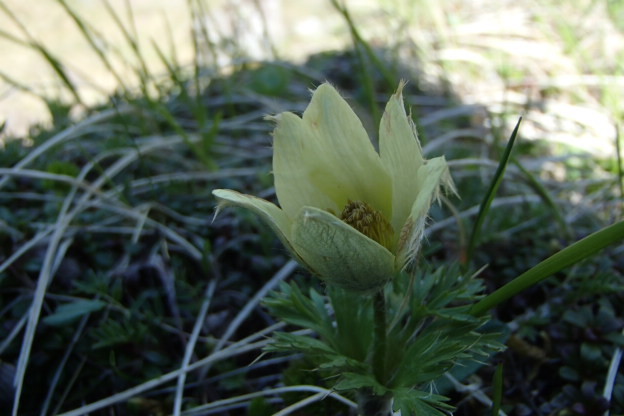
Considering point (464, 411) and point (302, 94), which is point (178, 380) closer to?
point (464, 411)

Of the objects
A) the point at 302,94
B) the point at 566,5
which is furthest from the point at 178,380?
the point at 566,5

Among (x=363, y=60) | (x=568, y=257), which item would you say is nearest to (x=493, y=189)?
(x=568, y=257)

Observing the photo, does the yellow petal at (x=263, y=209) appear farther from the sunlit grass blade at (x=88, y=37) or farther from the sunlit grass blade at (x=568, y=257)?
the sunlit grass blade at (x=88, y=37)

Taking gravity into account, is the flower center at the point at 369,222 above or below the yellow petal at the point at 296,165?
below

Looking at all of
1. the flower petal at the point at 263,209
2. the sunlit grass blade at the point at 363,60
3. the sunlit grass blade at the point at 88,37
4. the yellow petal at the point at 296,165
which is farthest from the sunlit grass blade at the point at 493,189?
the sunlit grass blade at the point at 88,37

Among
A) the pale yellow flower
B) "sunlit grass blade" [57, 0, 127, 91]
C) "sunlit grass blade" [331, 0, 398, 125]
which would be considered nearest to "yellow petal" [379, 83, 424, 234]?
the pale yellow flower

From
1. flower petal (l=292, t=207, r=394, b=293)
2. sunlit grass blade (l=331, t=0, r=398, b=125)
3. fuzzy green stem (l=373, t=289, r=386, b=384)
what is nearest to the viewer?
flower petal (l=292, t=207, r=394, b=293)

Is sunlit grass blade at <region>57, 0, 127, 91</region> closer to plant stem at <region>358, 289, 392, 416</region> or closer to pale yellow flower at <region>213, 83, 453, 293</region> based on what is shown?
pale yellow flower at <region>213, 83, 453, 293</region>
